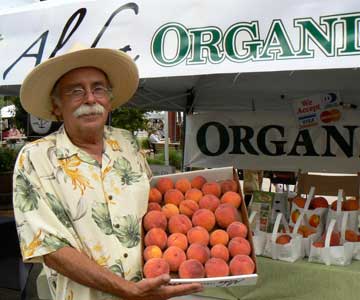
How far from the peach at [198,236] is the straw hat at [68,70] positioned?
25.5 inches

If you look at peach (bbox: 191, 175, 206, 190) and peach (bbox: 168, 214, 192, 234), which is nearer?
peach (bbox: 168, 214, 192, 234)

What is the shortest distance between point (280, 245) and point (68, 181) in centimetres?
132

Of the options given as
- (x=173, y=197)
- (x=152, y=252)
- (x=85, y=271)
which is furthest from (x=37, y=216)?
(x=173, y=197)

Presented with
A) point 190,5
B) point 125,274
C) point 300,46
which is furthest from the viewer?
point 190,5

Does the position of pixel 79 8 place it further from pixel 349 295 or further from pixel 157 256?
pixel 349 295

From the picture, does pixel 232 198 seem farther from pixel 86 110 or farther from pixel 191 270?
pixel 86 110

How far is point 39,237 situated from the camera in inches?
49.2

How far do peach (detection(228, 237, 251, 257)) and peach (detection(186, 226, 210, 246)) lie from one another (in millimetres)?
80

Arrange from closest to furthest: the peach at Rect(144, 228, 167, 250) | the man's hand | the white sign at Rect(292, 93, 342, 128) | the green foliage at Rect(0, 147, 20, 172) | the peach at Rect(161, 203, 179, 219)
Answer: the man's hand, the peach at Rect(144, 228, 167, 250), the peach at Rect(161, 203, 179, 219), the white sign at Rect(292, 93, 342, 128), the green foliage at Rect(0, 147, 20, 172)

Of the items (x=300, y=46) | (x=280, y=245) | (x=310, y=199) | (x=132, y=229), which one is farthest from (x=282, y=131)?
(x=132, y=229)

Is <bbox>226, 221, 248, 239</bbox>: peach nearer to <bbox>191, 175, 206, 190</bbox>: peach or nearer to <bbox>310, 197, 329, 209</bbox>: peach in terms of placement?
<bbox>191, 175, 206, 190</bbox>: peach

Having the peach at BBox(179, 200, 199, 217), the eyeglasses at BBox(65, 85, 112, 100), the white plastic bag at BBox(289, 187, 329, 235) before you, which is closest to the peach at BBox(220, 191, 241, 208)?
the peach at BBox(179, 200, 199, 217)

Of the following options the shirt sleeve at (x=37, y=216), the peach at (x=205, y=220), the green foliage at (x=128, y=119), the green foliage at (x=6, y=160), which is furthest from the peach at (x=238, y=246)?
the green foliage at (x=128, y=119)

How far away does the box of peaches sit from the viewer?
4.14ft
